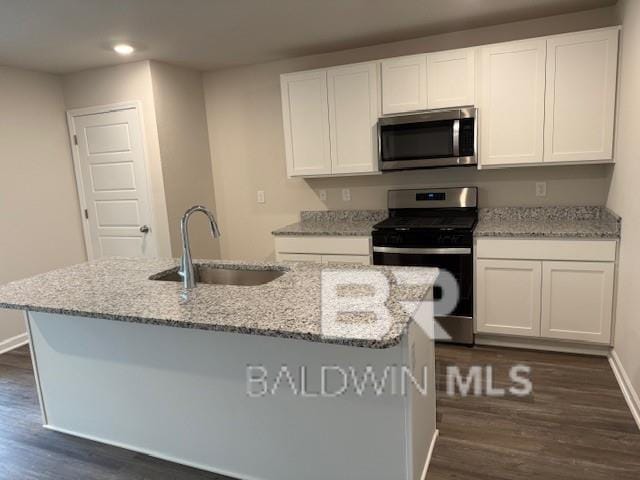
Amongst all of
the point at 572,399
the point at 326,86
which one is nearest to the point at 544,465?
the point at 572,399

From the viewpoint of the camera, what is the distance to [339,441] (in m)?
1.75

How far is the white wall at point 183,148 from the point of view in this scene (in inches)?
151

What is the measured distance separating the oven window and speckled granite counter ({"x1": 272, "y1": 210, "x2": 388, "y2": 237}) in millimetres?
602

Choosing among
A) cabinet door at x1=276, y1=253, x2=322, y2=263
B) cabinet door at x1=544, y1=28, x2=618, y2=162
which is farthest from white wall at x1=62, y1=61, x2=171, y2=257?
cabinet door at x1=544, y1=28, x2=618, y2=162

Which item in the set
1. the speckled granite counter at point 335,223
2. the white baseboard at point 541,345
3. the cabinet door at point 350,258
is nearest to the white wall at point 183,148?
the speckled granite counter at point 335,223

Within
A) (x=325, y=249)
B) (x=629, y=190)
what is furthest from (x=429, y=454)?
(x=629, y=190)

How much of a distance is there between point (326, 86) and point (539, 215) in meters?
1.91

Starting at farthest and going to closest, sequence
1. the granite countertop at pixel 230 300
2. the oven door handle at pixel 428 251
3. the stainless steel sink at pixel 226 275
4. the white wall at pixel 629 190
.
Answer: the oven door handle at pixel 428 251
the white wall at pixel 629 190
the stainless steel sink at pixel 226 275
the granite countertop at pixel 230 300

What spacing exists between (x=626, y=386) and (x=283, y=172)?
3030 mm

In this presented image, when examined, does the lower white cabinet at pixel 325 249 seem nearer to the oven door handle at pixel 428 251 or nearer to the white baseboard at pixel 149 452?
the oven door handle at pixel 428 251

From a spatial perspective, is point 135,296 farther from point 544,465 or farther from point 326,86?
point 326,86

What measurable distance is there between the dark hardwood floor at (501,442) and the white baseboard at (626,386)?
3cm

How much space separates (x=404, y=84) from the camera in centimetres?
330

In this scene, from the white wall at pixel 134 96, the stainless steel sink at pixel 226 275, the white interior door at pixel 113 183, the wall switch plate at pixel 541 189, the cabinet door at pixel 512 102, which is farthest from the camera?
the white interior door at pixel 113 183
